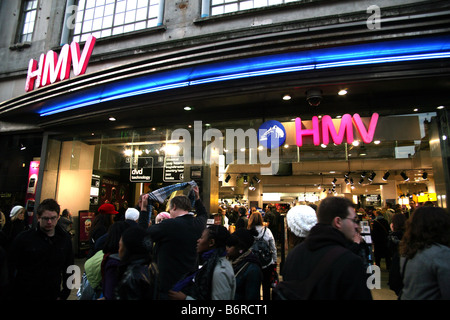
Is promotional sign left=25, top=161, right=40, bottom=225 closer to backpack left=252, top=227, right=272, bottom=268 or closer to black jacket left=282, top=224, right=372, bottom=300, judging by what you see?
backpack left=252, top=227, right=272, bottom=268

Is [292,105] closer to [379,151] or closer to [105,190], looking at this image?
[379,151]

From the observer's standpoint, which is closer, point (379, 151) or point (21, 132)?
point (379, 151)

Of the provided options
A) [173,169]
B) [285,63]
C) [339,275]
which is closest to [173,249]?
[339,275]

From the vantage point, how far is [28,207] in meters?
9.74

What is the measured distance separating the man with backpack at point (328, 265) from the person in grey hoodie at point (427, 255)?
65 cm

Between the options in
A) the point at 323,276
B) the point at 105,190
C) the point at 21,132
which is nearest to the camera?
the point at 323,276

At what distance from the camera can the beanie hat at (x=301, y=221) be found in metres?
2.88

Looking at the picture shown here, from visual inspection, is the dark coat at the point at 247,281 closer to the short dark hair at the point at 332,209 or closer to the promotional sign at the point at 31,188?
the short dark hair at the point at 332,209

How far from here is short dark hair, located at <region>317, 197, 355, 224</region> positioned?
1920 millimetres

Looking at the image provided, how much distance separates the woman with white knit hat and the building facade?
401cm

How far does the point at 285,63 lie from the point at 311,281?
18.2 feet

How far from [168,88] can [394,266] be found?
19.9 ft
